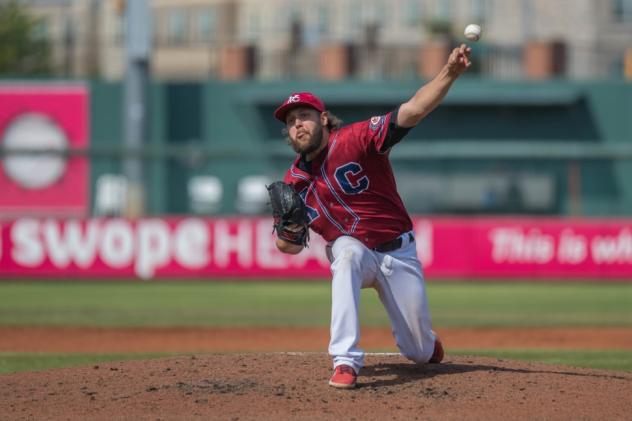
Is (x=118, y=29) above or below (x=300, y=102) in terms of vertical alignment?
above

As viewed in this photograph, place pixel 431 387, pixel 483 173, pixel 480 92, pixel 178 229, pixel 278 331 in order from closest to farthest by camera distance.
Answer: pixel 431 387 → pixel 278 331 → pixel 178 229 → pixel 483 173 → pixel 480 92

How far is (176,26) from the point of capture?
48.2m

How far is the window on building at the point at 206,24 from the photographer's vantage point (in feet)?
157

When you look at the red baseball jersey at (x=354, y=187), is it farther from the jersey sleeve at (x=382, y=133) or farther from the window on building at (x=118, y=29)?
the window on building at (x=118, y=29)

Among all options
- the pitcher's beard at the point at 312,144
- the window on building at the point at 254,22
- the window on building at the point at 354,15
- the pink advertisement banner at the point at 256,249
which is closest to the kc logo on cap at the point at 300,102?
the pitcher's beard at the point at 312,144

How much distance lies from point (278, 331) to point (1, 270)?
7.74m

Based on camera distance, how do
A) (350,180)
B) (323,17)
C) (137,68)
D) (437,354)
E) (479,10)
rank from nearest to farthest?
(350,180) → (437,354) → (137,68) → (479,10) → (323,17)

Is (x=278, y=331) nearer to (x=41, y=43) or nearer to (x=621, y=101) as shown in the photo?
(x=621, y=101)

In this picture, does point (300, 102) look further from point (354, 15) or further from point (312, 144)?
point (354, 15)

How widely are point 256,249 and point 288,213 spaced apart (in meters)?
11.9

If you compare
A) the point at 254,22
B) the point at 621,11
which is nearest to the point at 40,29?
the point at 254,22

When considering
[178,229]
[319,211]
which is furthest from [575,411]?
[178,229]

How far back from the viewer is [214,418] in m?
5.79

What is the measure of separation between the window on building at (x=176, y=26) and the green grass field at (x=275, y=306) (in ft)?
98.2
